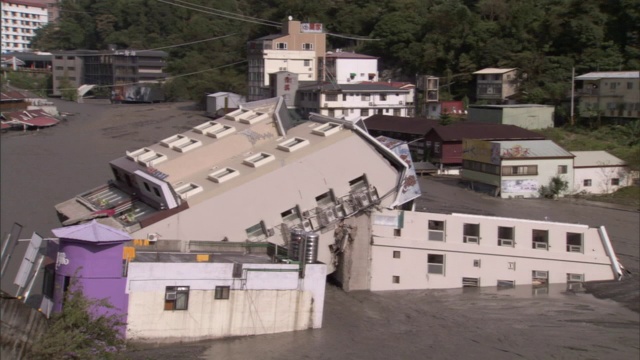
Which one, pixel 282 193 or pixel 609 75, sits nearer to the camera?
pixel 282 193

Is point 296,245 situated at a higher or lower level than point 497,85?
lower

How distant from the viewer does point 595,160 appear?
13234 mm

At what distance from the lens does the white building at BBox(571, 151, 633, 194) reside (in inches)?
514

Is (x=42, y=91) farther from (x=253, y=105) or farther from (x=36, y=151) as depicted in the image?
(x=253, y=105)

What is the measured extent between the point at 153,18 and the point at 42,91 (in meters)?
4.10

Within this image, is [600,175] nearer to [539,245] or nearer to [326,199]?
[539,245]

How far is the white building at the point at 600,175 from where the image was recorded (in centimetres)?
1305

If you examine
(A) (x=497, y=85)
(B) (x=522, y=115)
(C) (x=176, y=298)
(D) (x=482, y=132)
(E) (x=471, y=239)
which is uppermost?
(A) (x=497, y=85)

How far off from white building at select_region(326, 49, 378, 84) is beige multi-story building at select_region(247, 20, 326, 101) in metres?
0.34

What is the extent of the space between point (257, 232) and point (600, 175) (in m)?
7.71

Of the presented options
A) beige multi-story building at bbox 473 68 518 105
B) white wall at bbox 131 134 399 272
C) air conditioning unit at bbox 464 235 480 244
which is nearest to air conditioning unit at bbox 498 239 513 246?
air conditioning unit at bbox 464 235 480 244

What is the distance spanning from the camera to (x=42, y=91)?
17.1 m

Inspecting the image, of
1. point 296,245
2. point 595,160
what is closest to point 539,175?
point 595,160

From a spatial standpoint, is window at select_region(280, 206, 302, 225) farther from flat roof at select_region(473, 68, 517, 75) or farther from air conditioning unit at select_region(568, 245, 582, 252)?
flat roof at select_region(473, 68, 517, 75)
